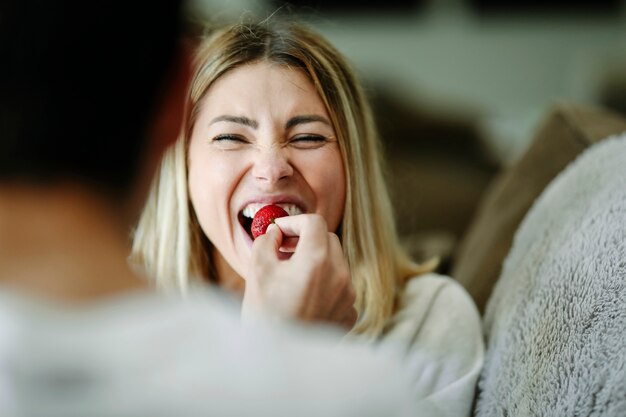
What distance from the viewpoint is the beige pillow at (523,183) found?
0.91 m

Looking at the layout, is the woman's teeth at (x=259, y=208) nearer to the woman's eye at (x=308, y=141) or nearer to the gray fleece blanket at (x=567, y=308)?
the woman's eye at (x=308, y=141)

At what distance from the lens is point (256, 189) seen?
66cm

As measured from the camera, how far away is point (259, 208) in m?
0.65

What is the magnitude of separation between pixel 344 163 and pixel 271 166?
0.27 ft

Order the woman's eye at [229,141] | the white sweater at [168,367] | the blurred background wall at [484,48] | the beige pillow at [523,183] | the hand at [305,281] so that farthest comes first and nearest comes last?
the blurred background wall at [484,48] → the beige pillow at [523,183] → the woman's eye at [229,141] → the hand at [305,281] → the white sweater at [168,367]

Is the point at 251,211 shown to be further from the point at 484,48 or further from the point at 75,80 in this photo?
the point at 484,48

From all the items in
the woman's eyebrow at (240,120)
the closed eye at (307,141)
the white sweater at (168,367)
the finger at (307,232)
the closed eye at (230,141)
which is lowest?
the white sweater at (168,367)

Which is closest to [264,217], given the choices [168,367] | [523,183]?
[168,367]

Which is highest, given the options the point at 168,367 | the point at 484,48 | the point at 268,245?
the point at 484,48

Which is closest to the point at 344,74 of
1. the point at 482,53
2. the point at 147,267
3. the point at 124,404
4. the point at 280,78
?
the point at 280,78

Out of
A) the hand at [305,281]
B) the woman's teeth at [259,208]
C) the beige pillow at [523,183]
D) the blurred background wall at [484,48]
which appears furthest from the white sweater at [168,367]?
the blurred background wall at [484,48]

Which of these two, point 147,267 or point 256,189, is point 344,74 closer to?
point 256,189

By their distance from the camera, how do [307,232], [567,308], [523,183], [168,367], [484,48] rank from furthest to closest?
[484,48]
[523,183]
[567,308]
[307,232]
[168,367]

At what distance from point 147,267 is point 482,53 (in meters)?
3.48
